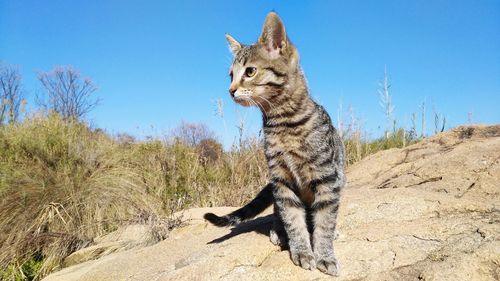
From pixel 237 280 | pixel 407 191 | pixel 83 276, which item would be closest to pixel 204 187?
pixel 83 276


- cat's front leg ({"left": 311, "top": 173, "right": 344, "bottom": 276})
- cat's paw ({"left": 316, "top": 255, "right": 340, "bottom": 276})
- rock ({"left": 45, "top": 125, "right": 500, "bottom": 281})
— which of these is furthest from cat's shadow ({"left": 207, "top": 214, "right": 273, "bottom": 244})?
cat's paw ({"left": 316, "top": 255, "right": 340, "bottom": 276})

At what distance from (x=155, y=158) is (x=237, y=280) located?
5.49 metres

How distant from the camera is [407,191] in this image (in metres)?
3.52

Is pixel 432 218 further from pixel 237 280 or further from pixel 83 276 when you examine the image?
pixel 83 276

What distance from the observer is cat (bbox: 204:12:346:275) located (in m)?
2.86

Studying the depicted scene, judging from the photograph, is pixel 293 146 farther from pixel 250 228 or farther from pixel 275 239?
pixel 250 228

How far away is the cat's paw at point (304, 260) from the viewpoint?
2.63 metres

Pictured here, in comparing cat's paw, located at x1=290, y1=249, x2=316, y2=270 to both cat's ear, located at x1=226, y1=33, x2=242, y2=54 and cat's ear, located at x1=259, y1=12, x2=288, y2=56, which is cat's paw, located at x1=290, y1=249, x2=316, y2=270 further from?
cat's ear, located at x1=226, y1=33, x2=242, y2=54

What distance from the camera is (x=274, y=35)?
322 cm

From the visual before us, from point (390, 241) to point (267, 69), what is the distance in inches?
60.0

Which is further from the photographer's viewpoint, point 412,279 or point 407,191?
point 407,191

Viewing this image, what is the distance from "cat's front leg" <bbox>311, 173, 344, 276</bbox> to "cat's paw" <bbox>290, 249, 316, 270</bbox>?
0.06m

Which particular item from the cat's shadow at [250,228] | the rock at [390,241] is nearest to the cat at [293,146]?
the rock at [390,241]

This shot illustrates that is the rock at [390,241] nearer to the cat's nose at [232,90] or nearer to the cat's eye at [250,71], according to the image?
the cat's nose at [232,90]
